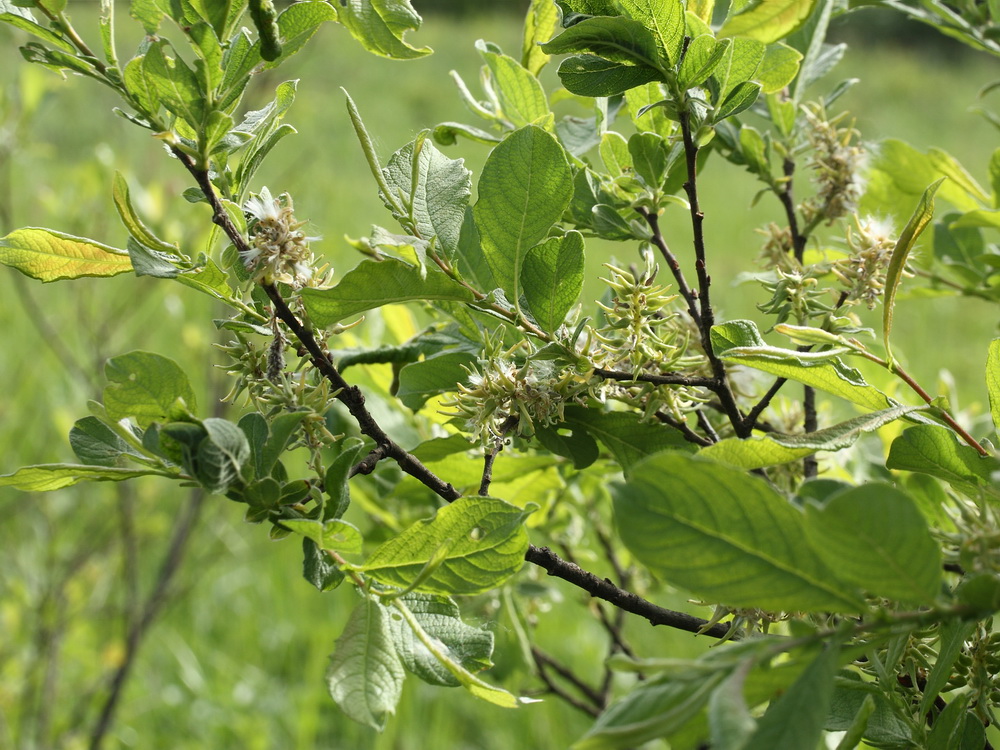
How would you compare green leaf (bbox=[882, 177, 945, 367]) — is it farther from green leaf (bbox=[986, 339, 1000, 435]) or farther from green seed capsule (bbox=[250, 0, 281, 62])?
green seed capsule (bbox=[250, 0, 281, 62])

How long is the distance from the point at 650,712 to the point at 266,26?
1.34 ft

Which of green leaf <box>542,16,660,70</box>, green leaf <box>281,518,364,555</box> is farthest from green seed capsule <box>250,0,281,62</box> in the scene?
green leaf <box>281,518,364,555</box>

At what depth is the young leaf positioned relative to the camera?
542mm

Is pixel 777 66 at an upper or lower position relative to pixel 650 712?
upper

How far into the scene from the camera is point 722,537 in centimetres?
37

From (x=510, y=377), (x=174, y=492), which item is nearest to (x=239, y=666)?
(x=174, y=492)

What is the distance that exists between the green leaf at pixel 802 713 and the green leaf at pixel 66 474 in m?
0.35

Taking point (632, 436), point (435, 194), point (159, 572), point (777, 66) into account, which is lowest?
point (159, 572)

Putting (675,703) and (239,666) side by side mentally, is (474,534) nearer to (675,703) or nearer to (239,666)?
(675,703)

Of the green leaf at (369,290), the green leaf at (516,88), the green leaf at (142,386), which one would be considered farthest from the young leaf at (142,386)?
the green leaf at (516,88)

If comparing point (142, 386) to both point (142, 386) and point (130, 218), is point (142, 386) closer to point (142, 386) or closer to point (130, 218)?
point (142, 386)

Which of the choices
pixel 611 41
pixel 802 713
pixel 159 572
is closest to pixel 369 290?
pixel 611 41

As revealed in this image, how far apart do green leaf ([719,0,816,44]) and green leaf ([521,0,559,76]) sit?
140 millimetres

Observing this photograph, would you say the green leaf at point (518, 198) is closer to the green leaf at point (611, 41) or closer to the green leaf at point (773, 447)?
the green leaf at point (611, 41)
